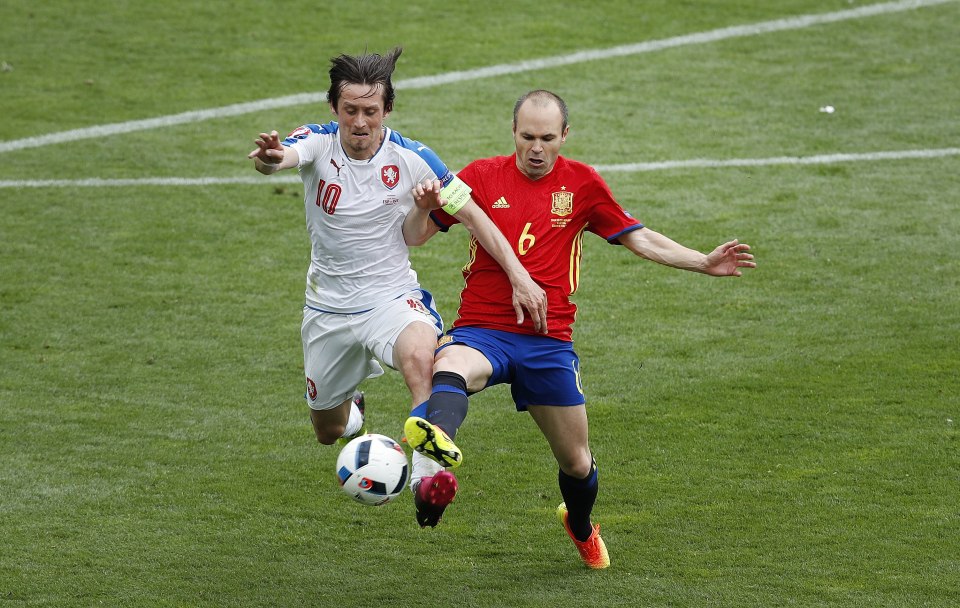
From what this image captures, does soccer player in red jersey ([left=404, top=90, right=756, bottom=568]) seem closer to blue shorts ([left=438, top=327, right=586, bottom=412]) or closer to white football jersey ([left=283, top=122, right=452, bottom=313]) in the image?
blue shorts ([left=438, top=327, right=586, bottom=412])

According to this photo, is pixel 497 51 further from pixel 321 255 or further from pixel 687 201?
pixel 321 255

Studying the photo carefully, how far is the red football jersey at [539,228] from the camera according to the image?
691cm

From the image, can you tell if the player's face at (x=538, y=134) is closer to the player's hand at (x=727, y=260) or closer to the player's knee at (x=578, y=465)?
the player's hand at (x=727, y=260)

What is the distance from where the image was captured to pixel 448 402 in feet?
20.5

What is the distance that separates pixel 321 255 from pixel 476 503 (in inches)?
74.2

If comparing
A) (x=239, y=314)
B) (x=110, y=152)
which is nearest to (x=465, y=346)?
(x=239, y=314)

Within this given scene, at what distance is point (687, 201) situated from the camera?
44.0ft

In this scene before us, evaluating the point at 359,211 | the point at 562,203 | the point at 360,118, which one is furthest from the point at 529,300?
the point at 360,118

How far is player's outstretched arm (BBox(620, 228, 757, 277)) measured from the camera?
6.91 metres

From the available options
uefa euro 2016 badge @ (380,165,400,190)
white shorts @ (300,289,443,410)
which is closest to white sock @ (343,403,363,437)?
white shorts @ (300,289,443,410)

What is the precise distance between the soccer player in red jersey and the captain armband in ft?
0.23

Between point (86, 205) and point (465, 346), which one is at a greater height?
point (465, 346)

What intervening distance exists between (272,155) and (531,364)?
1727 mm

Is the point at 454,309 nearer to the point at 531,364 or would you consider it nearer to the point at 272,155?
the point at 531,364
